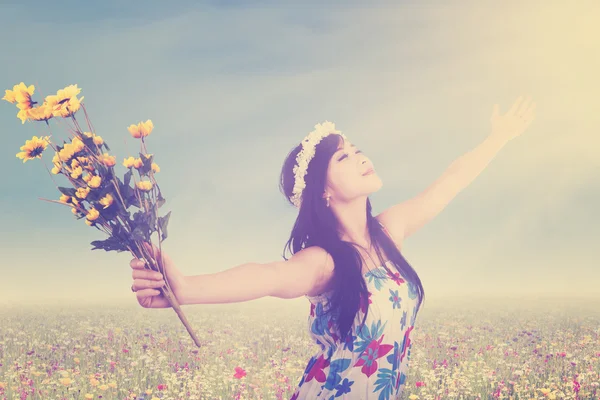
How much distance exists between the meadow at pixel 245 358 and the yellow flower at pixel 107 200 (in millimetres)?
A: 2153

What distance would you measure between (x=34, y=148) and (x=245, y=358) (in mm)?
3142

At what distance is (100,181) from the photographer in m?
2.31

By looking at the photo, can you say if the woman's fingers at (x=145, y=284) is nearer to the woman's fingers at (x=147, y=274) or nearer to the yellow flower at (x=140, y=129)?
the woman's fingers at (x=147, y=274)

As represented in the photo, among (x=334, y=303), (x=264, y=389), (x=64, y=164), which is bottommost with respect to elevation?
(x=264, y=389)

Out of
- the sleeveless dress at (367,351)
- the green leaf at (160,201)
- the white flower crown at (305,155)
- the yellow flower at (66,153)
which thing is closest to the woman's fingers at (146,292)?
the green leaf at (160,201)

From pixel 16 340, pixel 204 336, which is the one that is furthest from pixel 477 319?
pixel 16 340

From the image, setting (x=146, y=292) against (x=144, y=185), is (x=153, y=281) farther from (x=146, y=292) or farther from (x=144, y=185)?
(x=144, y=185)

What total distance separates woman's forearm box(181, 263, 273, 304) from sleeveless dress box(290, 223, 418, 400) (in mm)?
371

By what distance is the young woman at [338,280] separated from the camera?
8.74 feet

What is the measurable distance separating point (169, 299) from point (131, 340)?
3388 mm

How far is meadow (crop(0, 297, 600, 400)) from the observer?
4504 mm

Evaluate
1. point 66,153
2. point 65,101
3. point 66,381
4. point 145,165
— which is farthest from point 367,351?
point 66,381

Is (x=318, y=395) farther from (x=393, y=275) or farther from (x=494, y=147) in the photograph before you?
(x=494, y=147)

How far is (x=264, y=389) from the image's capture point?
4570 mm
